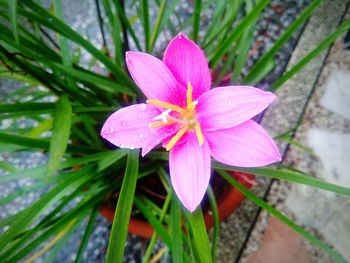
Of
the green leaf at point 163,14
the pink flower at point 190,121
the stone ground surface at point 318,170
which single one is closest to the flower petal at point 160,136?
the pink flower at point 190,121

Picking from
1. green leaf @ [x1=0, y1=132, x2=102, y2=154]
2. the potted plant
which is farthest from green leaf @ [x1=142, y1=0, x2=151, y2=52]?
green leaf @ [x1=0, y1=132, x2=102, y2=154]

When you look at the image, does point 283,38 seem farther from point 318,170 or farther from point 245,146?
point 318,170

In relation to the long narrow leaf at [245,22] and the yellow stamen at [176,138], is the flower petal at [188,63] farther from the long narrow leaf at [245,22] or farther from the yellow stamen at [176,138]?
the long narrow leaf at [245,22]

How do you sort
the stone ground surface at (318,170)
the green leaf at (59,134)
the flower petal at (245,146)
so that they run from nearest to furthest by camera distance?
the flower petal at (245,146) → the green leaf at (59,134) → the stone ground surface at (318,170)

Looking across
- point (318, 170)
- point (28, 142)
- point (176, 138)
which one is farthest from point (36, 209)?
point (318, 170)

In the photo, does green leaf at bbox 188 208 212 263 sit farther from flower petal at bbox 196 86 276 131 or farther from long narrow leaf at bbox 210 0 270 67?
long narrow leaf at bbox 210 0 270 67

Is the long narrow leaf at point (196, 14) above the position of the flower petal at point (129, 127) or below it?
above

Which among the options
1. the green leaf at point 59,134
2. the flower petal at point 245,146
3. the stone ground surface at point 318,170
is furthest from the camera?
the stone ground surface at point 318,170
